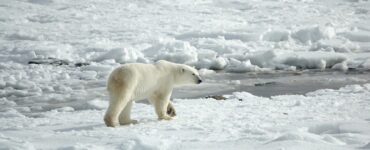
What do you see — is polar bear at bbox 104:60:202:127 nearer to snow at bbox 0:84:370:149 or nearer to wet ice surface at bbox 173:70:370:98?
snow at bbox 0:84:370:149

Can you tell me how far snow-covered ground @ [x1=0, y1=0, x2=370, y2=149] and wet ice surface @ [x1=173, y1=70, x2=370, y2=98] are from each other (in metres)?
0.02

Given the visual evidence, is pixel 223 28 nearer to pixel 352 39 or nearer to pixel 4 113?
pixel 352 39

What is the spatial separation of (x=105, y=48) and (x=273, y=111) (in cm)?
1046

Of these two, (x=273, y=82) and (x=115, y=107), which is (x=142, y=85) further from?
(x=273, y=82)

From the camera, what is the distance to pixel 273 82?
11.3m

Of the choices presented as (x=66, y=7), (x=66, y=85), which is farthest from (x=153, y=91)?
(x=66, y=7)

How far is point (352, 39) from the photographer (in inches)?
698

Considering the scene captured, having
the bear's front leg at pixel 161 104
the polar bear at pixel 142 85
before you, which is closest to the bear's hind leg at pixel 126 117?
the polar bear at pixel 142 85

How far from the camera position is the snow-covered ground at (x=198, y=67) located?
4816 millimetres

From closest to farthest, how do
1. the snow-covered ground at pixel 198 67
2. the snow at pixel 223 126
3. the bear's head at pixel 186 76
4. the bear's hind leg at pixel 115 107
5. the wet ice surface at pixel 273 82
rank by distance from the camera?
the snow at pixel 223 126 → the snow-covered ground at pixel 198 67 → the bear's hind leg at pixel 115 107 → the bear's head at pixel 186 76 → the wet ice surface at pixel 273 82

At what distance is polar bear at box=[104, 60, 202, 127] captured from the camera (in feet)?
19.4

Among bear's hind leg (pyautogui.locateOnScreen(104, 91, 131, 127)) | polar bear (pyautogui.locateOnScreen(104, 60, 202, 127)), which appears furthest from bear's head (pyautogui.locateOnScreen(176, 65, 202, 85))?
bear's hind leg (pyautogui.locateOnScreen(104, 91, 131, 127))

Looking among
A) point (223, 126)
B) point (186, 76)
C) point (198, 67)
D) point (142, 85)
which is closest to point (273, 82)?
point (198, 67)

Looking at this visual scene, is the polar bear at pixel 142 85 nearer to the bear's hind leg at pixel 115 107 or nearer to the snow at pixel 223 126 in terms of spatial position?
the bear's hind leg at pixel 115 107
